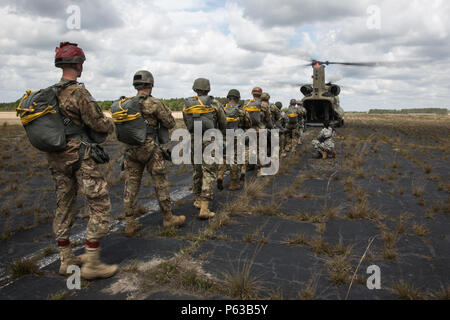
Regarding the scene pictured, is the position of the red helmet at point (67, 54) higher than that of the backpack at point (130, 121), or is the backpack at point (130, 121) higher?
the red helmet at point (67, 54)

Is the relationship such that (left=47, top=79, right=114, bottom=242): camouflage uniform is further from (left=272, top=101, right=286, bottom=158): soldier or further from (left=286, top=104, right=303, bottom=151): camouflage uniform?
(left=286, top=104, right=303, bottom=151): camouflage uniform

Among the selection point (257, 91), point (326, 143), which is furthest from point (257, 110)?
point (326, 143)

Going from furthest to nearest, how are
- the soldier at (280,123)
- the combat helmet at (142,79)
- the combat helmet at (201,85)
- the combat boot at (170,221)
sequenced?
the soldier at (280,123)
the combat helmet at (201,85)
the combat boot at (170,221)
the combat helmet at (142,79)

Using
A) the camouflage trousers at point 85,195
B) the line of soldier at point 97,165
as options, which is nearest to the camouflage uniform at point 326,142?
the line of soldier at point 97,165

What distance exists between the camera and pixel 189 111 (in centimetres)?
529

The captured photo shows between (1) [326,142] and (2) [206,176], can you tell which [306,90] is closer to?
(1) [326,142]

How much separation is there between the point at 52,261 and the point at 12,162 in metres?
8.66

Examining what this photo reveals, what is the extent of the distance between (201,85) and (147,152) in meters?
1.61

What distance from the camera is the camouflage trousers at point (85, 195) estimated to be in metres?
3.30

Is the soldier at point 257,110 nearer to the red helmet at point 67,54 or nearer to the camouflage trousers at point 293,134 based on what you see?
the camouflage trousers at point 293,134

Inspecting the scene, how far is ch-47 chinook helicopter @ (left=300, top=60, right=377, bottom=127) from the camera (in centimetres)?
2074

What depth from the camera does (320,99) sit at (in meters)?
20.6

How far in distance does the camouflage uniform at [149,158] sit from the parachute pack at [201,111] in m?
0.77
